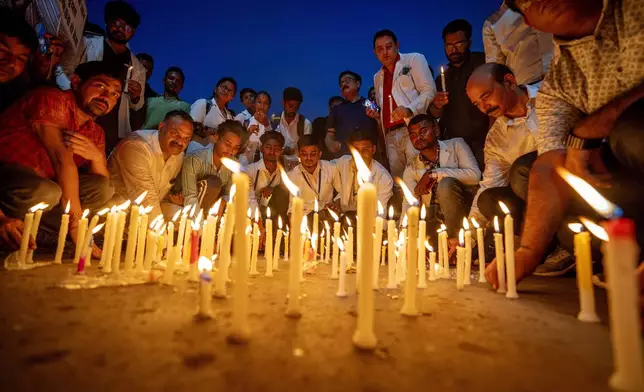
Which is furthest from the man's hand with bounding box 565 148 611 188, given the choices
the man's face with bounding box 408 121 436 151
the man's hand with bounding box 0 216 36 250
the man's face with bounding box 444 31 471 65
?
the man's hand with bounding box 0 216 36 250

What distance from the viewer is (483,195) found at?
439cm

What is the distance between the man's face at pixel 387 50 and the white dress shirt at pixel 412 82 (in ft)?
0.51

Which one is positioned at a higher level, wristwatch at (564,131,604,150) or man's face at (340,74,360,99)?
man's face at (340,74,360,99)

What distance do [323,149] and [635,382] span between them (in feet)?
28.4

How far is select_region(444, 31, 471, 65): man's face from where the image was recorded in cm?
611

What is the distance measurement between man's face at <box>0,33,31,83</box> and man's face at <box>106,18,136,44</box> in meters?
2.34

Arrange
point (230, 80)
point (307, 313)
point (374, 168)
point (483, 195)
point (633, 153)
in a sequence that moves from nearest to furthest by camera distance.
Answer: point (307, 313), point (633, 153), point (483, 195), point (374, 168), point (230, 80)

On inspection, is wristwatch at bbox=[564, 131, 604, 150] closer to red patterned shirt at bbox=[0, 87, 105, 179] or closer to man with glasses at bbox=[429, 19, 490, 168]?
man with glasses at bbox=[429, 19, 490, 168]

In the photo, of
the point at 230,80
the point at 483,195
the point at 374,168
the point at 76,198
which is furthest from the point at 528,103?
the point at 230,80

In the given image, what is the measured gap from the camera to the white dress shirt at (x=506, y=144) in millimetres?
4488

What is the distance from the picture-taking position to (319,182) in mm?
7582

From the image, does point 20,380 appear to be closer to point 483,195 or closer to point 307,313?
point 307,313

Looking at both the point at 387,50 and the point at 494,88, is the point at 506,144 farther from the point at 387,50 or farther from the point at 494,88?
the point at 387,50

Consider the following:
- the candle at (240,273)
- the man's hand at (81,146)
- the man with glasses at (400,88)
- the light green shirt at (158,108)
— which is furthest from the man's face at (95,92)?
the man with glasses at (400,88)
